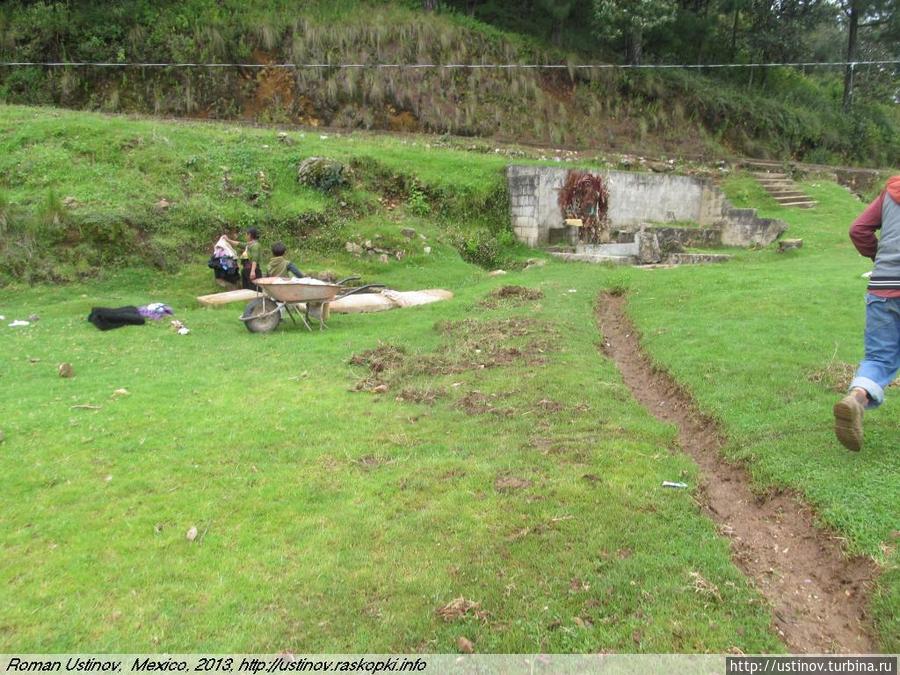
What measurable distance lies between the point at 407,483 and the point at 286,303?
5927 millimetres

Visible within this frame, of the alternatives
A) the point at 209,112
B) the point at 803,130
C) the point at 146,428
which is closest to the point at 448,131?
the point at 209,112

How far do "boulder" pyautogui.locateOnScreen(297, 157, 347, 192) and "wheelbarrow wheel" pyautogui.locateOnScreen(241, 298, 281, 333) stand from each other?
21.2ft

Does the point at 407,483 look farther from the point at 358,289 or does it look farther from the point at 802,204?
the point at 802,204

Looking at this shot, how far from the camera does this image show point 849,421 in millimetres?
4461

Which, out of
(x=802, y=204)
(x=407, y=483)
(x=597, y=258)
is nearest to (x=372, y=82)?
(x=597, y=258)

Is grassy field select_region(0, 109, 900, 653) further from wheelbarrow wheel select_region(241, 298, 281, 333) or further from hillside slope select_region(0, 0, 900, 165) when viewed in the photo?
hillside slope select_region(0, 0, 900, 165)

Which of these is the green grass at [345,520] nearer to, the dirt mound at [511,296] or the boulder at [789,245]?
the dirt mound at [511,296]

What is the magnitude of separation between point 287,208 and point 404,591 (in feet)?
42.4

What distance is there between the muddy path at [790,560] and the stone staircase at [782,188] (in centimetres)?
1816

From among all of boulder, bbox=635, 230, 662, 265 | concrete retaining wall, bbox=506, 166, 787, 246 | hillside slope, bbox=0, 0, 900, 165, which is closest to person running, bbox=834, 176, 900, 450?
boulder, bbox=635, 230, 662, 265

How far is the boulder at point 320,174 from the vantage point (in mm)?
16125

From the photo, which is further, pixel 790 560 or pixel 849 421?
pixel 849 421

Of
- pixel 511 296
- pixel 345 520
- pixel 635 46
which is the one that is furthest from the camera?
pixel 635 46

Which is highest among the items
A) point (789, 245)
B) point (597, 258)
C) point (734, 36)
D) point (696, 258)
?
point (734, 36)
